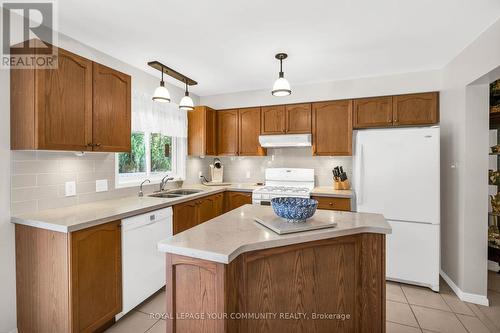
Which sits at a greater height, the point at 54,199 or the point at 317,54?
the point at 317,54

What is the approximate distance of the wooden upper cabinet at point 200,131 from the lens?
152 inches

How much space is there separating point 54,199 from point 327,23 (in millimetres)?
2710

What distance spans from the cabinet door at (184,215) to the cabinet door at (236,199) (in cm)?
81

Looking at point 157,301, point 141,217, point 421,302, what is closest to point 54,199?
point 141,217

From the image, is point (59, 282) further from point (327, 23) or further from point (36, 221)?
point (327, 23)

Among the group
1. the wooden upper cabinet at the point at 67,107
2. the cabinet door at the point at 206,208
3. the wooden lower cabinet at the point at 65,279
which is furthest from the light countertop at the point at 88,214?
the wooden upper cabinet at the point at 67,107

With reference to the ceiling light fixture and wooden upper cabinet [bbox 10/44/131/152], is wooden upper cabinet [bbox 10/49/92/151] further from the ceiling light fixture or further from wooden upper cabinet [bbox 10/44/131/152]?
the ceiling light fixture

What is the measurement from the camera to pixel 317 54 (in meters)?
2.65

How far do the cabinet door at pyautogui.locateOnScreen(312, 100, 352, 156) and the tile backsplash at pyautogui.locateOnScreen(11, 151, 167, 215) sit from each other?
8.55 ft

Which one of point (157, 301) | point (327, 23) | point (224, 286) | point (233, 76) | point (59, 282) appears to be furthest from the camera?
point (233, 76)

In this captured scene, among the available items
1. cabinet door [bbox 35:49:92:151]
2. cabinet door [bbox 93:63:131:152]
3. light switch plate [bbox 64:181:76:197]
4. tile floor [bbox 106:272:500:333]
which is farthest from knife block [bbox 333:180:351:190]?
light switch plate [bbox 64:181:76:197]

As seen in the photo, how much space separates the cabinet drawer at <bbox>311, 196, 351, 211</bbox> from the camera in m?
3.13

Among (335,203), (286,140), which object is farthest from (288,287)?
(286,140)

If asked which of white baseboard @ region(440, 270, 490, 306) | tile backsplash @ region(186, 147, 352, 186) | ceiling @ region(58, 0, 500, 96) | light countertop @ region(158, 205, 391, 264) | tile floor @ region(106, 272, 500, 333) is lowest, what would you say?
tile floor @ region(106, 272, 500, 333)
